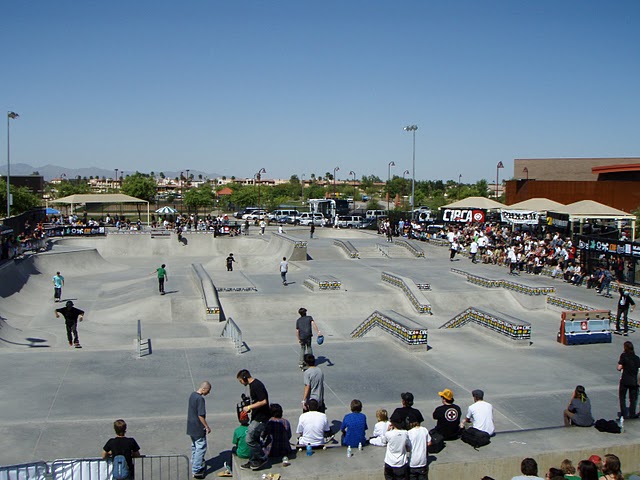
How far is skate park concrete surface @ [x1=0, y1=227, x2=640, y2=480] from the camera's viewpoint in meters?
7.64

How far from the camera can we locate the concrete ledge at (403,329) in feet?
43.9

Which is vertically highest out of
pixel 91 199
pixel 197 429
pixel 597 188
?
pixel 597 188

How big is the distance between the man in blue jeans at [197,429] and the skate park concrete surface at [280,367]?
1.05 feet

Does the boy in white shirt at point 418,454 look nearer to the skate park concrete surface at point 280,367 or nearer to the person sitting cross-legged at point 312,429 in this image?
the skate park concrete surface at point 280,367

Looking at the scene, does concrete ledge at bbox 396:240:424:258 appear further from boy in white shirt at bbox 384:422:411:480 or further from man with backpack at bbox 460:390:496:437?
boy in white shirt at bbox 384:422:411:480

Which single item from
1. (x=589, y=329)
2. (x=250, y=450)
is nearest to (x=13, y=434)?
(x=250, y=450)

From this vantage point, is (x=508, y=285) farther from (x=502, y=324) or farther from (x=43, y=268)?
(x=43, y=268)

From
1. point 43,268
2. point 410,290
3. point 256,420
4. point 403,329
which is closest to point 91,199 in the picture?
point 43,268

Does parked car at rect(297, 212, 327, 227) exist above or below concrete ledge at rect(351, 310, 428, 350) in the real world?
above

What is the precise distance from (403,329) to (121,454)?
8269 millimetres

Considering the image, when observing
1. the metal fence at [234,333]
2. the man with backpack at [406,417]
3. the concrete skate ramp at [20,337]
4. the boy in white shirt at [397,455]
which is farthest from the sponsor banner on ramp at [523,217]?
the boy in white shirt at [397,455]

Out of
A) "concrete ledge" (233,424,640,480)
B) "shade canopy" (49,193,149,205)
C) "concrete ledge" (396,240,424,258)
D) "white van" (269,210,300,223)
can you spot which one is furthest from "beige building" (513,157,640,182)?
"concrete ledge" (233,424,640,480)

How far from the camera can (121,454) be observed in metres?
6.39

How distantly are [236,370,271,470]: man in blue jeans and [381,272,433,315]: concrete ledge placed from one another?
12838mm
